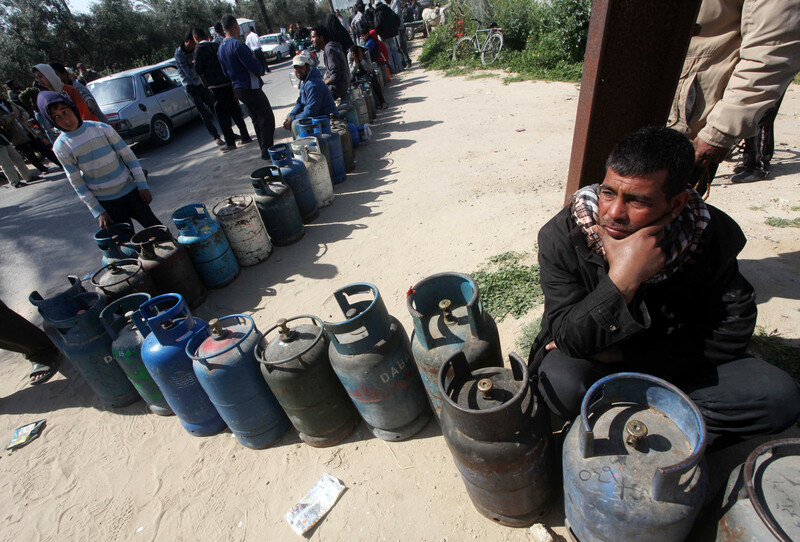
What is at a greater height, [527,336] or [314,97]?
[314,97]

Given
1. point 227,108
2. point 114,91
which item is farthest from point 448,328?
point 114,91

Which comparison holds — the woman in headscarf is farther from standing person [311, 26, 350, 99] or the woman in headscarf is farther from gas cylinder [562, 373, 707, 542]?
gas cylinder [562, 373, 707, 542]

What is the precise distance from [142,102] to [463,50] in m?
9.75

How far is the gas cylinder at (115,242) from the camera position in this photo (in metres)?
3.88

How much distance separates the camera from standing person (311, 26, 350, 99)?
767 cm

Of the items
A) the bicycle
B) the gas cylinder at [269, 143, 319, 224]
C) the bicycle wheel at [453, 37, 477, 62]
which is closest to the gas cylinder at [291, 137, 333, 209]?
the gas cylinder at [269, 143, 319, 224]

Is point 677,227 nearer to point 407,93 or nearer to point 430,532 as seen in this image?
point 430,532

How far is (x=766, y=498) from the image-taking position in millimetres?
1320

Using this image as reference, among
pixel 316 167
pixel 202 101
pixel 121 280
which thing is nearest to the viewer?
pixel 121 280

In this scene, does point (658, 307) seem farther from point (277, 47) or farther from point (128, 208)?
point (277, 47)

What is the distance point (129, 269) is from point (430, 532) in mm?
3189

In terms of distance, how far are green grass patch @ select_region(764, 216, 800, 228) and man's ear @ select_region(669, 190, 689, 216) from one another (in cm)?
291

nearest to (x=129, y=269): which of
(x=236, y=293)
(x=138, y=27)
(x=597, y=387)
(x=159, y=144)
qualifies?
(x=236, y=293)

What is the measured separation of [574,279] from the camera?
1947mm
